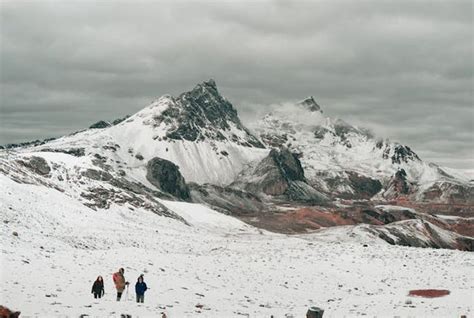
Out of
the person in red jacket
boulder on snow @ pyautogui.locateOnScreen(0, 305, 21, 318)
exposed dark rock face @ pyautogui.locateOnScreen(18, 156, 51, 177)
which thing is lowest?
boulder on snow @ pyautogui.locateOnScreen(0, 305, 21, 318)

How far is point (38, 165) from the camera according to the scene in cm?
16038

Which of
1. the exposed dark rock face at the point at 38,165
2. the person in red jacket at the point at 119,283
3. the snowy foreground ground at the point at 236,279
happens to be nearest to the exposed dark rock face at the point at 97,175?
the exposed dark rock face at the point at 38,165

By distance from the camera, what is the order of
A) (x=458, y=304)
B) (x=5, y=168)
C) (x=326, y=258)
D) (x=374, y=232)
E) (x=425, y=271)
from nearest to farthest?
(x=458, y=304) < (x=425, y=271) < (x=326, y=258) < (x=5, y=168) < (x=374, y=232)

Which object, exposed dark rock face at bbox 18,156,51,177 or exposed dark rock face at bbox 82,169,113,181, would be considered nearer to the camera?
exposed dark rock face at bbox 18,156,51,177

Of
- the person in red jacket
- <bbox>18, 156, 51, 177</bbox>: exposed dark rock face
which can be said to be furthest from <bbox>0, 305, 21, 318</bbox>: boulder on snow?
<bbox>18, 156, 51, 177</bbox>: exposed dark rock face

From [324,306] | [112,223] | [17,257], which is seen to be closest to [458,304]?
[324,306]

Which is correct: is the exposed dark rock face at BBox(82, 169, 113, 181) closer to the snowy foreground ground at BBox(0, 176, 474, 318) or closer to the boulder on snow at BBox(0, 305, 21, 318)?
the snowy foreground ground at BBox(0, 176, 474, 318)

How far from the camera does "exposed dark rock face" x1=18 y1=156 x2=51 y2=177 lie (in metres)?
157

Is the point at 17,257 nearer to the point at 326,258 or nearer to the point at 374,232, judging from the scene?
the point at 326,258

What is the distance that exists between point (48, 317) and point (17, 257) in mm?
16063

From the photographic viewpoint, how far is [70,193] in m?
140

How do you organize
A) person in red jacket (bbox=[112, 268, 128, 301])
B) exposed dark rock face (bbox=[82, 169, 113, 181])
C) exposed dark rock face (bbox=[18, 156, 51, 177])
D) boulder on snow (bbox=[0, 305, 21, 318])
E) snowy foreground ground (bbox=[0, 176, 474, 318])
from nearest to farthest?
boulder on snow (bbox=[0, 305, 21, 318]) < person in red jacket (bbox=[112, 268, 128, 301]) < snowy foreground ground (bbox=[0, 176, 474, 318]) < exposed dark rock face (bbox=[18, 156, 51, 177]) < exposed dark rock face (bbox=[82, 169, 113, 181])

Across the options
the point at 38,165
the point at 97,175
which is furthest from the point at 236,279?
the point at 97,175

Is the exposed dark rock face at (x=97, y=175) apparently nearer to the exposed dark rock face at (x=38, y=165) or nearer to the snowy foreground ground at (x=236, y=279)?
the exposed dark rock face at (x=38, y=165)
